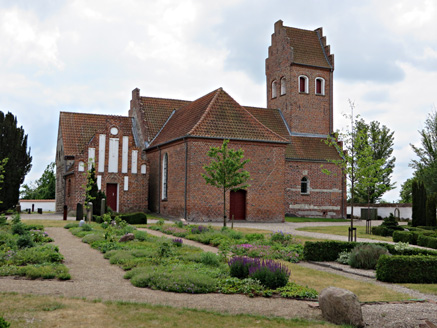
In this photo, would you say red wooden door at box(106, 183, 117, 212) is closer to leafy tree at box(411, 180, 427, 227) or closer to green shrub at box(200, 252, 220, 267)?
leafy tree at box(411, 180, 427, 227)

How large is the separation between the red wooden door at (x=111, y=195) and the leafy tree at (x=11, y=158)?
712 cm

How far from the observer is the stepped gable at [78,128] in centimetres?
3769

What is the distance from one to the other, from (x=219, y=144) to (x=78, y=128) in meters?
14.3

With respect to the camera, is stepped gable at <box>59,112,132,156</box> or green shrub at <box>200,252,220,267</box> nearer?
green shrub at <box>200,252,220,267</box>

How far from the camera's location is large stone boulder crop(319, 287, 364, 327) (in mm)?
7188

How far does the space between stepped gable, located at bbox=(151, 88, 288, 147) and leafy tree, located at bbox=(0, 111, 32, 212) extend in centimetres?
1160

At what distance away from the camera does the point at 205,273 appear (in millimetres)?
10453

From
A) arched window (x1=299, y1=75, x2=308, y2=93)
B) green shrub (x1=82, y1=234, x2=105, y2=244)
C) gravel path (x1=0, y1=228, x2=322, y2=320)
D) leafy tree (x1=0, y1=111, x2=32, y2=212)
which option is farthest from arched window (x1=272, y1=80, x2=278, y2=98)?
gravel path (x1=0, y1=228, x2=322, y2=320)

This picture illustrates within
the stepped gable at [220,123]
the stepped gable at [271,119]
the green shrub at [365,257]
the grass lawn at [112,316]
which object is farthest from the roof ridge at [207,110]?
the grass lawn at [112,316]

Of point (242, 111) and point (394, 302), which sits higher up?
point (242, 111)

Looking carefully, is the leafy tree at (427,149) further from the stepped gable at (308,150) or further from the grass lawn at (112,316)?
the grass lawn at (112,316)

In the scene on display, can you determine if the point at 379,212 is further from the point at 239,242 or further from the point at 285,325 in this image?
the point at 285,325

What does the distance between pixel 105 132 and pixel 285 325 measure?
29.7 m

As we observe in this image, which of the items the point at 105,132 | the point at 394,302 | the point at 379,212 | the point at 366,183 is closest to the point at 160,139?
the point at 105,132
